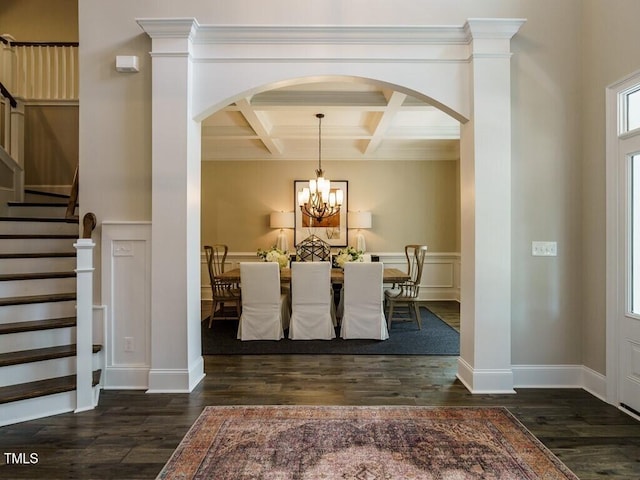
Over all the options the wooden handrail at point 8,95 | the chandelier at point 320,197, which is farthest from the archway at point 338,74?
the wooden handrail at point 8,95

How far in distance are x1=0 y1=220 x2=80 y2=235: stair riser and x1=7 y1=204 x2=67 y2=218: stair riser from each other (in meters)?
0.71

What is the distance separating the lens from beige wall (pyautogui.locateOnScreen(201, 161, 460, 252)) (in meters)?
7.47

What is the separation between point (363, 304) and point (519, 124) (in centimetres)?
253

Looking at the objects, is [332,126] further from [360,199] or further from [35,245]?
[35,245]

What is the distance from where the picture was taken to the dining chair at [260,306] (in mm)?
4707

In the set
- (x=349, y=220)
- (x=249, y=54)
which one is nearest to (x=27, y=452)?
(x=249, y=54)

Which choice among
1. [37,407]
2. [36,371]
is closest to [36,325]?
[36,371]

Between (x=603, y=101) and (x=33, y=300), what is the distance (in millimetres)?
4619

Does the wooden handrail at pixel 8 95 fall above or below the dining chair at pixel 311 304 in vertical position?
above

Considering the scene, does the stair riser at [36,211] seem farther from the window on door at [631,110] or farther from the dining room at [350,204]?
the window on door at [631,110]

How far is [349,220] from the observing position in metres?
7.41

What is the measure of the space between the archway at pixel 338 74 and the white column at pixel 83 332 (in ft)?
1.53

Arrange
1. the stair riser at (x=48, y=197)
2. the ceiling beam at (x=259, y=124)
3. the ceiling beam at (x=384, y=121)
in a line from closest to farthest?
the ceiling beam at (x=384, y=121), the ceiling beam at (x=259, y=124), the stair riser at (x=48, y=197)

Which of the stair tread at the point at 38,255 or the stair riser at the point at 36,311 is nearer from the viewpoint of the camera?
the stair riser at the point at 36,311
